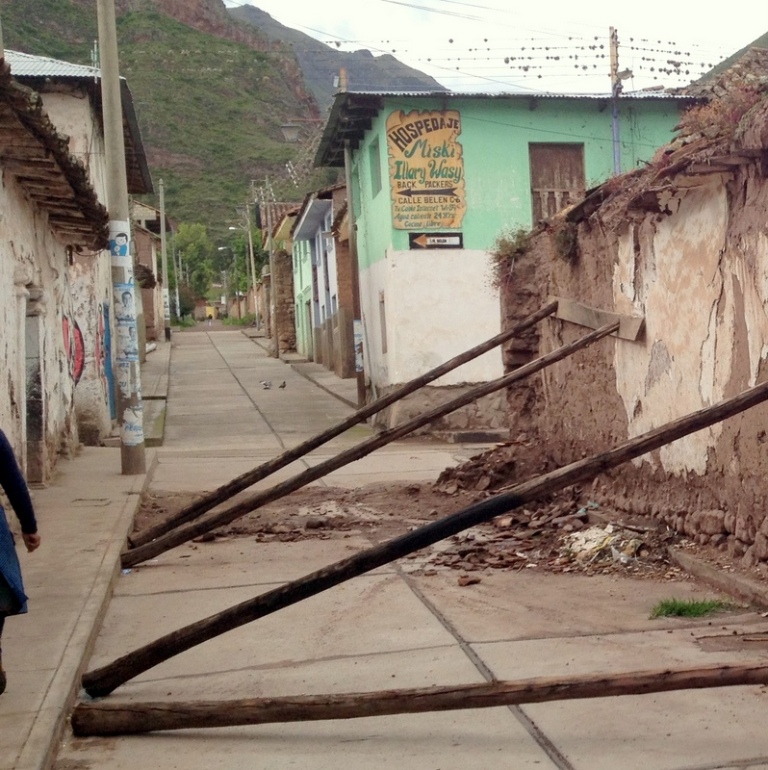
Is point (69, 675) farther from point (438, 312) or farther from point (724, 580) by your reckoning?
point (438, 312)

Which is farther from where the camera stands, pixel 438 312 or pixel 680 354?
pixel 438 312

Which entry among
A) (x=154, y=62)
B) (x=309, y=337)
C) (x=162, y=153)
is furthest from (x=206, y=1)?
(x=309, y=337)

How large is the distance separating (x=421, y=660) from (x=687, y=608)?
146 centimetres

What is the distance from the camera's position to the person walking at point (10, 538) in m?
4.38

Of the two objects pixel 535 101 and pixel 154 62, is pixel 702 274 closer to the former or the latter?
pixel 535 101

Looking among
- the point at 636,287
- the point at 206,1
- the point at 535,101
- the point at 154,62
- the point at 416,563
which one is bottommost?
the point at 416,563

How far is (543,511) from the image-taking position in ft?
27.9

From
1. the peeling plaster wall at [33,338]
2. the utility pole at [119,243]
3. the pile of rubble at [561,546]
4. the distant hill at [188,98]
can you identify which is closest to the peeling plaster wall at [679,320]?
the pile of rubble at [561,546]

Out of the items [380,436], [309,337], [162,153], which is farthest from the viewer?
[162,153]

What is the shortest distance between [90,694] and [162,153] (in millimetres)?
102891

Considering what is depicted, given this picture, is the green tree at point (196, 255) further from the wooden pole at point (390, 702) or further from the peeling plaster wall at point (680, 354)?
the wooden pole at point (390, 702)

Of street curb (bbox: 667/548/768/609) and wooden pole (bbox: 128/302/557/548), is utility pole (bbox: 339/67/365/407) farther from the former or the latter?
street curb (bbox: 667/548/768/609)

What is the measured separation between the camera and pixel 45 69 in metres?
16.6

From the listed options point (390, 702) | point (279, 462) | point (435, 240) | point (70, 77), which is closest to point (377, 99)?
point (435, 240)
